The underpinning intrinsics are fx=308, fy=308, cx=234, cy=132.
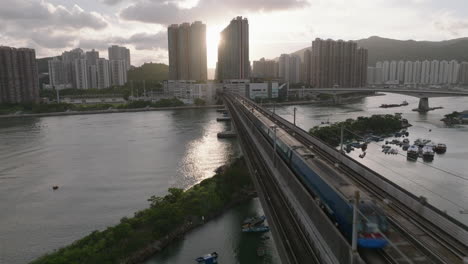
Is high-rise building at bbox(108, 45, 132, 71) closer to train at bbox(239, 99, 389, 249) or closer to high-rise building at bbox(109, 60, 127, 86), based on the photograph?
high-rise building at bbox(109, 60, 127, 86)

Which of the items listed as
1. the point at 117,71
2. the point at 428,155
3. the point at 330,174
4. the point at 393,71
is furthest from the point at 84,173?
the point at 393,71

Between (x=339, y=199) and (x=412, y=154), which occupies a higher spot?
(x=339, y=199)

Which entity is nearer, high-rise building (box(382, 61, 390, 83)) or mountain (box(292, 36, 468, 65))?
high-rise building (box(382, 61, 390, 83))

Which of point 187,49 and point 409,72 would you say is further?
point 409,72

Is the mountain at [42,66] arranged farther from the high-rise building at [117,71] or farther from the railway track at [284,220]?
the railway track at [284,220]

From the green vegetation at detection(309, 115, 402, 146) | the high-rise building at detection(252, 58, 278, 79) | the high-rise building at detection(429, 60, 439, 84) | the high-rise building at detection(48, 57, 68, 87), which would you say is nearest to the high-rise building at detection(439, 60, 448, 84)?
the high-rise building at detection(429, 60, 439, 84)

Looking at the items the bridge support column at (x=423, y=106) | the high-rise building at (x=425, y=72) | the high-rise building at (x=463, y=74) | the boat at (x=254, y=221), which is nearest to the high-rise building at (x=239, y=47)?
the bridge support column at (x=423, y=106)

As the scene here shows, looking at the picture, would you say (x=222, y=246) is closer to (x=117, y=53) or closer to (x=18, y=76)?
(x=18, y=76)
